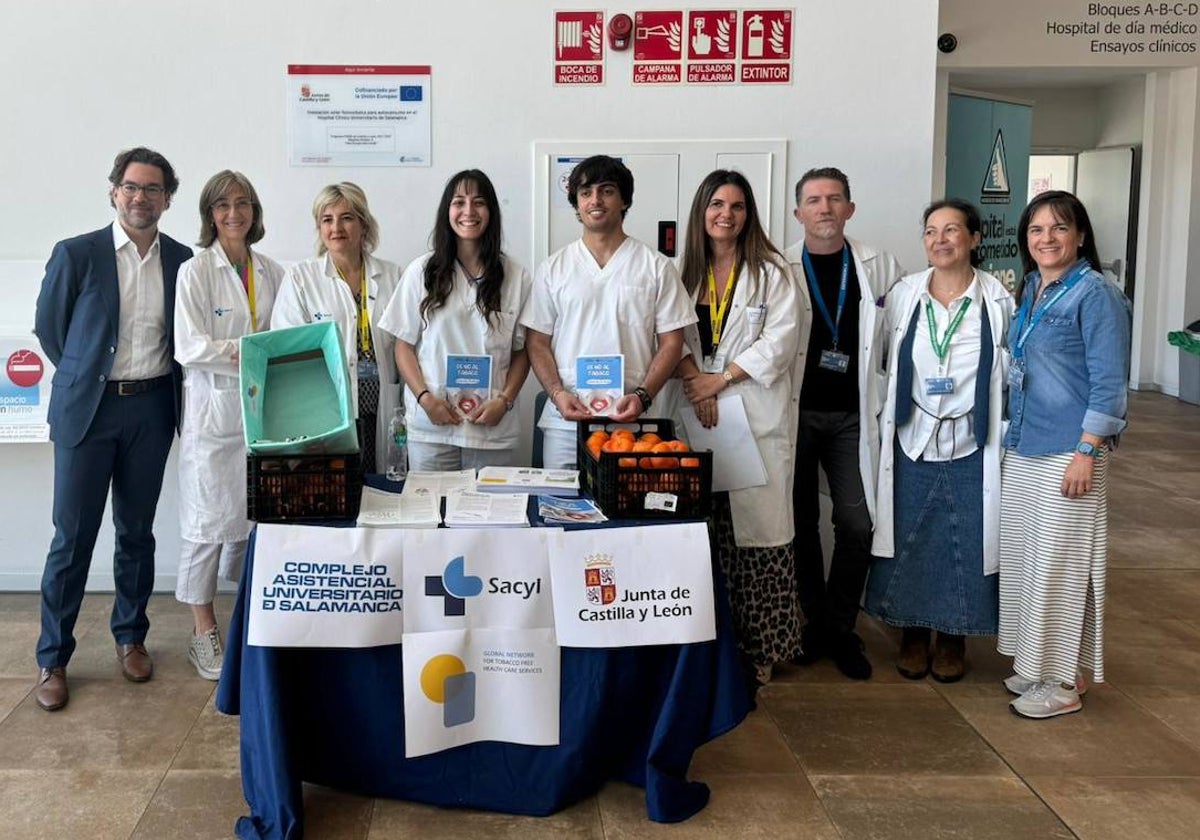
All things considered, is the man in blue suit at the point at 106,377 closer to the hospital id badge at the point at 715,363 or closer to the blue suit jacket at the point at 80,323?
the blue suit jacket at the point at 80,323

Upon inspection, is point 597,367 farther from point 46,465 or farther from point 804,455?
point 46,465

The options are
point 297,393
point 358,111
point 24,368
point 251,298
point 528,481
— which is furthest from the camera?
point 358,111

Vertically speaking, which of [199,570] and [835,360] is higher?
[835,360]

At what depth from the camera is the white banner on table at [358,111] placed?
13.6ft

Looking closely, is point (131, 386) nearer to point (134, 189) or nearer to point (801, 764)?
point (134, 189)

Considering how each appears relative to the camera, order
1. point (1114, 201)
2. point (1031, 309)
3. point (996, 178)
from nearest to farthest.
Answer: point (1031, 309)
point (996, 178)
point (1114, 201)

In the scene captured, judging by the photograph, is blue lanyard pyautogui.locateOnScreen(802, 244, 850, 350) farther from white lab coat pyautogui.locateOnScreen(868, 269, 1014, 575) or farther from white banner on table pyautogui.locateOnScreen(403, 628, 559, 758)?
white banner on table pyautogui.locateOnScreen(403, 628, 559, 758)

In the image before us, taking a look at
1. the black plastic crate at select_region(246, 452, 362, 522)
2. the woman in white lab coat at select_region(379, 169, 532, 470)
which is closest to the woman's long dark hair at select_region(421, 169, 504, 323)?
the woman in white lab coat at select_region(379, 169, 532, 470)

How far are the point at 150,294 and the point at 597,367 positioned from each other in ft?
4.84

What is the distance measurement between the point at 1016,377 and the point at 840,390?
578 mm

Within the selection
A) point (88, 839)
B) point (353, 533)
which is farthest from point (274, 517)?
point (88, 839)

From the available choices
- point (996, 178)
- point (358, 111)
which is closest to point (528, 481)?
point (358, 111)

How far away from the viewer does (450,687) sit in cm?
253

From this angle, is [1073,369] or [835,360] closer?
[1073,369]
